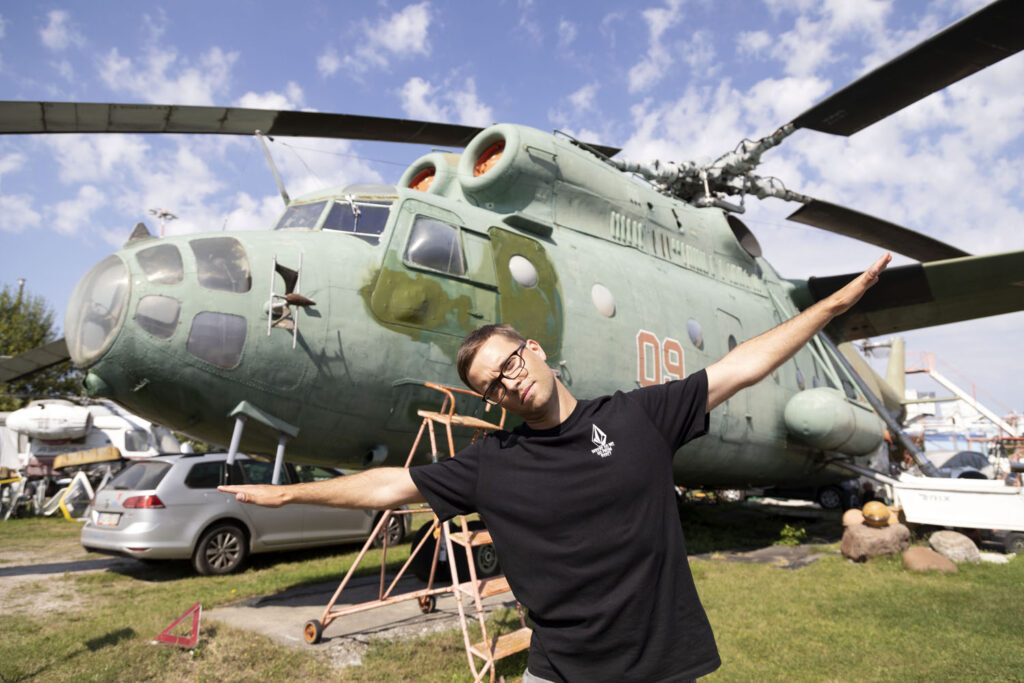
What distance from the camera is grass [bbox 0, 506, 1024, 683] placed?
14.3 ft

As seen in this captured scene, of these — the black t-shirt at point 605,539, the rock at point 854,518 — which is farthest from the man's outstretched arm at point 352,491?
the rock at point 854,518

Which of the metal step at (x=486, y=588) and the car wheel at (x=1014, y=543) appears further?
the car wheel at (x=1014, y=543)

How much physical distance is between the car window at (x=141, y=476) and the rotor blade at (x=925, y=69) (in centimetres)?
1051

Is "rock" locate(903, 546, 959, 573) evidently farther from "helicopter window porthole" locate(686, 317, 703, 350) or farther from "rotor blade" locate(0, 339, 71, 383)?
"rotor blade" locate(0, 339, 71, 383)

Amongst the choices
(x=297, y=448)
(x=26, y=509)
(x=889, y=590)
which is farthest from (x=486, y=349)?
(x=26, y=509)

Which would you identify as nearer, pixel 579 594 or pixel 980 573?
pixel 579 594

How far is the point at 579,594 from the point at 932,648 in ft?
15.7

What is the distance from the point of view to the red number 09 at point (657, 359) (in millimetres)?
7098

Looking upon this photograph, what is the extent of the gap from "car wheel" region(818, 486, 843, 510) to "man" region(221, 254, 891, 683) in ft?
62.9

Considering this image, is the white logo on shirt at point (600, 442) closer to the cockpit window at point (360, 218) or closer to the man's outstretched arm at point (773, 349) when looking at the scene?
the man's outstretched arm at point (773, 349)

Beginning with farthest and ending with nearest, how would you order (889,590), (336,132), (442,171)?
(336,132) → (442,171) → (889,590)

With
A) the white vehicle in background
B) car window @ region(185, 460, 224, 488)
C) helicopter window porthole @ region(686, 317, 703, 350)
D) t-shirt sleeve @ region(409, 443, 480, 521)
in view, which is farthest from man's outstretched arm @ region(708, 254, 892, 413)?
the white vehicle in background

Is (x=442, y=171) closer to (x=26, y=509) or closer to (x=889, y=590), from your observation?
(x=889, y=590)

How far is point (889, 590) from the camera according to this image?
671 cm
